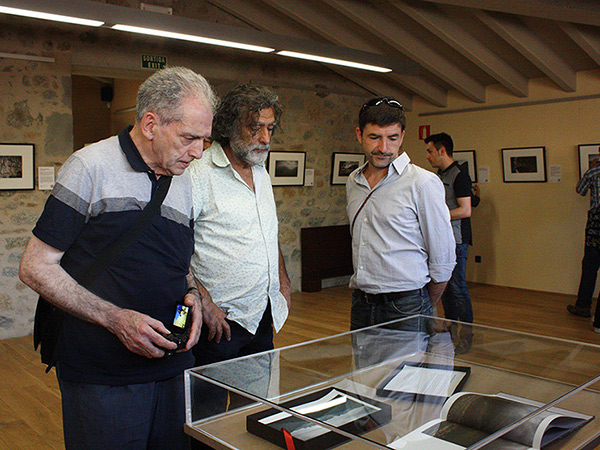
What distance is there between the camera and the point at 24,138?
5.93m

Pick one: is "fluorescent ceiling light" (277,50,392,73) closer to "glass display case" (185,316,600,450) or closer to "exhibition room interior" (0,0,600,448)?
"exhibition room interior" (0,0,600,448)

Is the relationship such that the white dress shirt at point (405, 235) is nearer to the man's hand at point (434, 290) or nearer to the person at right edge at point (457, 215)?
the man's hand at point (434, 290)

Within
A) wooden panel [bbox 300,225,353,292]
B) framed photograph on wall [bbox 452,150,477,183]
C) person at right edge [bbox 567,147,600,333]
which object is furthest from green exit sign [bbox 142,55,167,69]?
person at right edge [bbox 567,147,600,333]

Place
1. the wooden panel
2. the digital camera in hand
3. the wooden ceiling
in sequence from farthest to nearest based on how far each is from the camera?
1. the wooden panel
2. the wooden ceiling
3. the digital camera in hand

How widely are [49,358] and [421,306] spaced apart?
1.58 meters

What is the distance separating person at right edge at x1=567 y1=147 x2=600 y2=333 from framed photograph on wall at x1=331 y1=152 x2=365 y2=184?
11.4ft

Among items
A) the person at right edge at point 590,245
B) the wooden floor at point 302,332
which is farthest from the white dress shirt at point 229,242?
the person at right edge at point 590,245

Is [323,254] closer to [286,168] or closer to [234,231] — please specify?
[286,168]

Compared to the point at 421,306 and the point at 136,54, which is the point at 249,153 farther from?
the point at 136,54

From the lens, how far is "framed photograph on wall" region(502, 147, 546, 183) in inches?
316

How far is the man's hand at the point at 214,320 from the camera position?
230cm

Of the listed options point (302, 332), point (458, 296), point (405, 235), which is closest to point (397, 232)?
point (405, 235)

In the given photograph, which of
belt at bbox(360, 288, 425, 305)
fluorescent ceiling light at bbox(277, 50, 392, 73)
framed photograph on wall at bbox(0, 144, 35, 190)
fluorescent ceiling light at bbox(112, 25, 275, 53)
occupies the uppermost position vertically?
fluorescent ceiling light at bbox(277, 50, 392, 73)

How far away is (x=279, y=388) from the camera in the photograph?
1543mm
